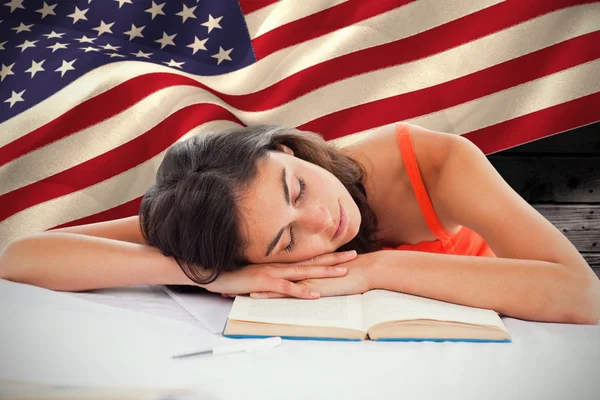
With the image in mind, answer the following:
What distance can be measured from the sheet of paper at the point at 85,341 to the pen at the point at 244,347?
3 cm

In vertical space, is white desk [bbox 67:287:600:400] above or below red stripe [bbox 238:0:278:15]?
below

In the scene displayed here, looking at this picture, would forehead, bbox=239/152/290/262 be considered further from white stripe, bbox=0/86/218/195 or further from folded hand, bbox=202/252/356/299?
white stripe, bbox=0/86/218/195

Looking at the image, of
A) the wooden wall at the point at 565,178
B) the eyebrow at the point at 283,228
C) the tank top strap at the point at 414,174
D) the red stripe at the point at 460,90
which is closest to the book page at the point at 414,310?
the eyebrow at the point at 283,228

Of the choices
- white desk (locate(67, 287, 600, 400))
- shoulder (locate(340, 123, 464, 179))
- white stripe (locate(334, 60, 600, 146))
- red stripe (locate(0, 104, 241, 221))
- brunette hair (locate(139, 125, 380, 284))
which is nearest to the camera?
white desk (locate(67, 287, 600, 400))

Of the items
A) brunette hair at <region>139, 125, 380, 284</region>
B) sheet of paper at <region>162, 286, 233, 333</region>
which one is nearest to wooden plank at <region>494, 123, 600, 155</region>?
brunette hair at <region>139, 125, 380, 284</region>

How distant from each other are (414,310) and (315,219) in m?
0.29

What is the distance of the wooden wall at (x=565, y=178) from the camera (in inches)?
87.9

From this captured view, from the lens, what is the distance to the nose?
1273mm

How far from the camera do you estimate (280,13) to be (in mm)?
2236

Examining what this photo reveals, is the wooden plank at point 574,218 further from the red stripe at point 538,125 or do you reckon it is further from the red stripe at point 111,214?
the red stripe at point 111,214

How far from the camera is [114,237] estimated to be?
1.67m

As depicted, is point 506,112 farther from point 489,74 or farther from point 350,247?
point 350,247

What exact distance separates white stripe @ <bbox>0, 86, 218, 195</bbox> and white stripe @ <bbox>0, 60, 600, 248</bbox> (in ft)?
0.36

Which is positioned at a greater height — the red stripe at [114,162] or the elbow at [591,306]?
the red stripe at [114,162]
